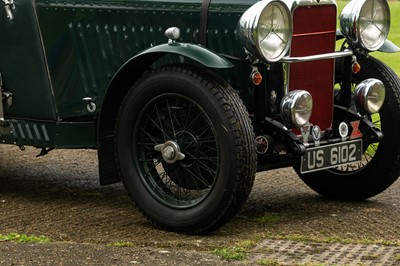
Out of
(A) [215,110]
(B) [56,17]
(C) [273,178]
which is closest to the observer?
(A) [215,110]

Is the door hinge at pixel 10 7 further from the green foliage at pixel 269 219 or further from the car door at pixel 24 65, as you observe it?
the green foliage at pixel 269 219

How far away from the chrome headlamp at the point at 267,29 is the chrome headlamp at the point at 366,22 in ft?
1.87

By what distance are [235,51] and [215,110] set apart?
0.70 metres

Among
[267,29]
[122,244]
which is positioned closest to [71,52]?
[267,29]

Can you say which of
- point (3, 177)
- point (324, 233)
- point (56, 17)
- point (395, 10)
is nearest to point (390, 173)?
point (324, 233)

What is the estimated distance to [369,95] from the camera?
250 inches

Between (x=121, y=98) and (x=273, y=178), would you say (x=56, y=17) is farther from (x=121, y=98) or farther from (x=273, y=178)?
(x=273, y=178)

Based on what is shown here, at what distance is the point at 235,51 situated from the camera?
6.25m

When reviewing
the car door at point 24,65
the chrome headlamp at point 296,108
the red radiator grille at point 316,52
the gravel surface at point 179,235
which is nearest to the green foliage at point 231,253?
the gravel surface at point 179,235

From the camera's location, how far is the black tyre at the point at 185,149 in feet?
18.5

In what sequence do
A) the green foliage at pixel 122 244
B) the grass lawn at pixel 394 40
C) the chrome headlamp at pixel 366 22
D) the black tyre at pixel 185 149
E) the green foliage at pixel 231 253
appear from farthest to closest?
the grass lawn at pixel 394 40, the chrome headlamp at pixel 366 22, the black tyre at pixel 185 149, the green foliage at pixel 122 244, the green foliage at pixel 231 253

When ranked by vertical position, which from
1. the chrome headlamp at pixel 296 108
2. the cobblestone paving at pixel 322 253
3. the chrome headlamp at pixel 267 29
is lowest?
the cobblestone paving at pixel 322 253

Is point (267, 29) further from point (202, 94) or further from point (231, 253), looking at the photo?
point (231, 253)

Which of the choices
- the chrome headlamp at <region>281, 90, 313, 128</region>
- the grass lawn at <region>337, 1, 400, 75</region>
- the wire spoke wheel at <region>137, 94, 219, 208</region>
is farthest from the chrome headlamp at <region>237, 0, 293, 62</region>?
the grass lawn at <region>337, 1, 400, 75</region>
